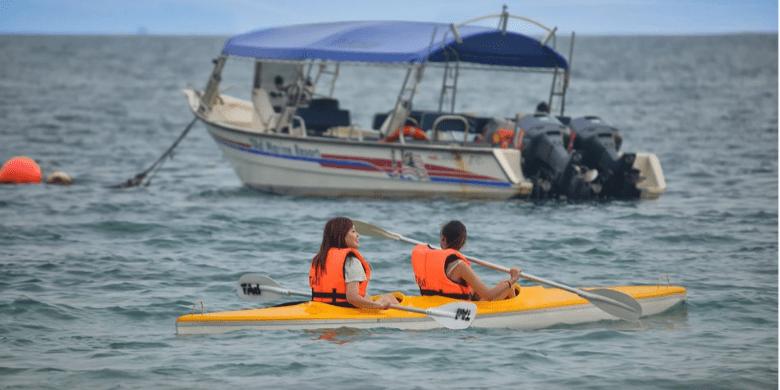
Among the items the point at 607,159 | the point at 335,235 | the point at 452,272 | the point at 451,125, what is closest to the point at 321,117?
the point at 451,125

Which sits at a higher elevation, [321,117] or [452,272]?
[321,117]

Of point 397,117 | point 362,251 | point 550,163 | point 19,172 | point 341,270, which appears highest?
point 397,117

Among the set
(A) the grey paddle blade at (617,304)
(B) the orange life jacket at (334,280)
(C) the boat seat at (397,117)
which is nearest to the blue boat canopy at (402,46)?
(C) the boat seat at (397,117)

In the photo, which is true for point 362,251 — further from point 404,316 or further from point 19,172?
point 19,172

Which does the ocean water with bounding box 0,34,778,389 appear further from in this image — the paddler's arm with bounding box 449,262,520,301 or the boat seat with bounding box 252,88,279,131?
the boat seat with bounding box 252,88,279,131

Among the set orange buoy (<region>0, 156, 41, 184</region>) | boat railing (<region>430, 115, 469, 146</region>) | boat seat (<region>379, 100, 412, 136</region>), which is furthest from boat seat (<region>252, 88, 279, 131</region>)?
orange buoy (<region>0, 156, 41, 184</region>)

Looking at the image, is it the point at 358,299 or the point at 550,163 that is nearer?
the point at 358,299

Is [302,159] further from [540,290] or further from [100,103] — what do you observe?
[100,103]

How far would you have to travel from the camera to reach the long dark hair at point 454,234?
25.3 feet

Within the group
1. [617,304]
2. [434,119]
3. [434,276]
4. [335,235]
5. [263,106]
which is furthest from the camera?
[263,106]

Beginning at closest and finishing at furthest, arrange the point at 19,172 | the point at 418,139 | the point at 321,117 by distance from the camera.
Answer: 1. the point at 418,139
2. the point at 321,117
3. the point at 19,172

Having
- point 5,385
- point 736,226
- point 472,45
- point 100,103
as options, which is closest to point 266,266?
point 5,385

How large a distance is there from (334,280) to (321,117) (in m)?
7.97

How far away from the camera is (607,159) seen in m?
14.2
